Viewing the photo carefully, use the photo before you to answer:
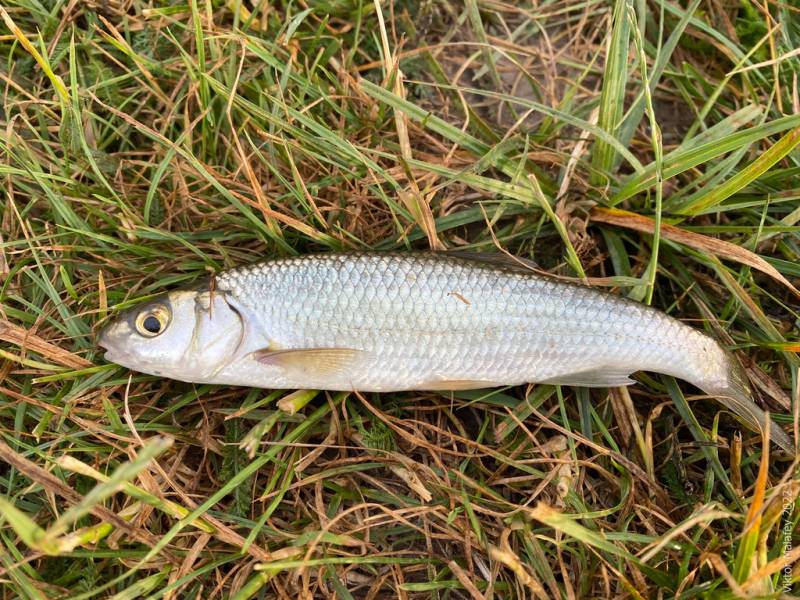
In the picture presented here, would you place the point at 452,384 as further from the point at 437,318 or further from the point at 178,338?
the point at 178,338

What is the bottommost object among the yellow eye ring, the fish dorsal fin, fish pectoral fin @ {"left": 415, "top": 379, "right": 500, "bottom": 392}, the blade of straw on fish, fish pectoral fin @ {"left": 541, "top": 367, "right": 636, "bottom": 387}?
fish pectoral fin @ {"left": 415, "top": 379, "right": 500, "bottom": 392}

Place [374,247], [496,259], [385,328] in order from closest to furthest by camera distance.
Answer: [385,328], [496,259], [374,247]

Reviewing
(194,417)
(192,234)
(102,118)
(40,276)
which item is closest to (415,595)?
(194,417)

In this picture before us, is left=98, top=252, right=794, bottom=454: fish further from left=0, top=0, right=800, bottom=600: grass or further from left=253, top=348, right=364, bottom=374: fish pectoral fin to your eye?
left=0, top=0, right=800, bottom=600: grass

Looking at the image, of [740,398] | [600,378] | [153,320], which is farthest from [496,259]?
[153,320]

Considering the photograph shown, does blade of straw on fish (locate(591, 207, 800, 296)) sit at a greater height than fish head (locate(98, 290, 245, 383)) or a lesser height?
greater

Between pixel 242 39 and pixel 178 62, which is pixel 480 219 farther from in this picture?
pixel 178 62

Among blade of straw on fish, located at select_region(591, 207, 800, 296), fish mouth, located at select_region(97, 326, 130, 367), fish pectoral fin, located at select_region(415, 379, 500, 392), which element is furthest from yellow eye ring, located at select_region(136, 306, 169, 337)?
blade of straw on fish, located at select_region(591, 207, 800, 296)
